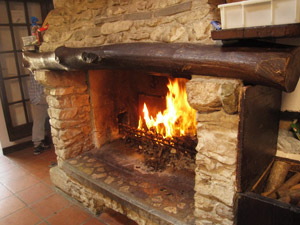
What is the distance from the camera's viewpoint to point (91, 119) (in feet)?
10.8

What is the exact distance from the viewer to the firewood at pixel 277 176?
1932 mm

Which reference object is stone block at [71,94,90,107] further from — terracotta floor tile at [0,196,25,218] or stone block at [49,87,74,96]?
terracotta floor tile at [0,196,25,218]

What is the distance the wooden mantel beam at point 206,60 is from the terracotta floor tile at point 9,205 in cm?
204

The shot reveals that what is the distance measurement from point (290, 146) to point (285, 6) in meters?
1.34

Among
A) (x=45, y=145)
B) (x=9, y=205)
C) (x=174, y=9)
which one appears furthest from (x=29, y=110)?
(x=174, y=9)

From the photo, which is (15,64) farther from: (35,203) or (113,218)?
(113,218)

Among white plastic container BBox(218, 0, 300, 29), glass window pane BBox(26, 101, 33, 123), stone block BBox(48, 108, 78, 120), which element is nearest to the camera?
white plastic container BBox(218, 0, 300, 29)

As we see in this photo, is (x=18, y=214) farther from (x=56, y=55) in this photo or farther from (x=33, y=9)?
(x=33, y=9)

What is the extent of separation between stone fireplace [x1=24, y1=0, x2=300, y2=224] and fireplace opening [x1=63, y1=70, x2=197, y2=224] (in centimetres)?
1

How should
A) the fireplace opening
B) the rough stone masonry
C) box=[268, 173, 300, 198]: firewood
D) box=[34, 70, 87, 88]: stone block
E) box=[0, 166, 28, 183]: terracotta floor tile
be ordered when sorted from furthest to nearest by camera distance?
box=[0, 166, 28, 183]: terracotta floor tile → box=[34, 70, 87, 88]: stone block → the fireplace opening → box=[268, 173, 300, 198]: firewood → the rough stone masonry

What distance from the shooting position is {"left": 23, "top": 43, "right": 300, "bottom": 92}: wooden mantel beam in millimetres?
1237

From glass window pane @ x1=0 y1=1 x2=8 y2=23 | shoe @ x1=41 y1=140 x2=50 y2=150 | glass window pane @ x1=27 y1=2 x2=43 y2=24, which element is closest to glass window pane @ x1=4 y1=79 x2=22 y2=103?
shoe @ x1=41 y1=140 x2=50 y2=150

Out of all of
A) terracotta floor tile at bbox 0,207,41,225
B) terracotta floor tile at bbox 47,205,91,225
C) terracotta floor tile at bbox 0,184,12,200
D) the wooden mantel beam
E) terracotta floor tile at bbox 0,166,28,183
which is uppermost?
the wooden mantel beam

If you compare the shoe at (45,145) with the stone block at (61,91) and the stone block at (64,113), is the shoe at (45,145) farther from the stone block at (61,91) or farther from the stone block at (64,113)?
the stone block at (61,91)
